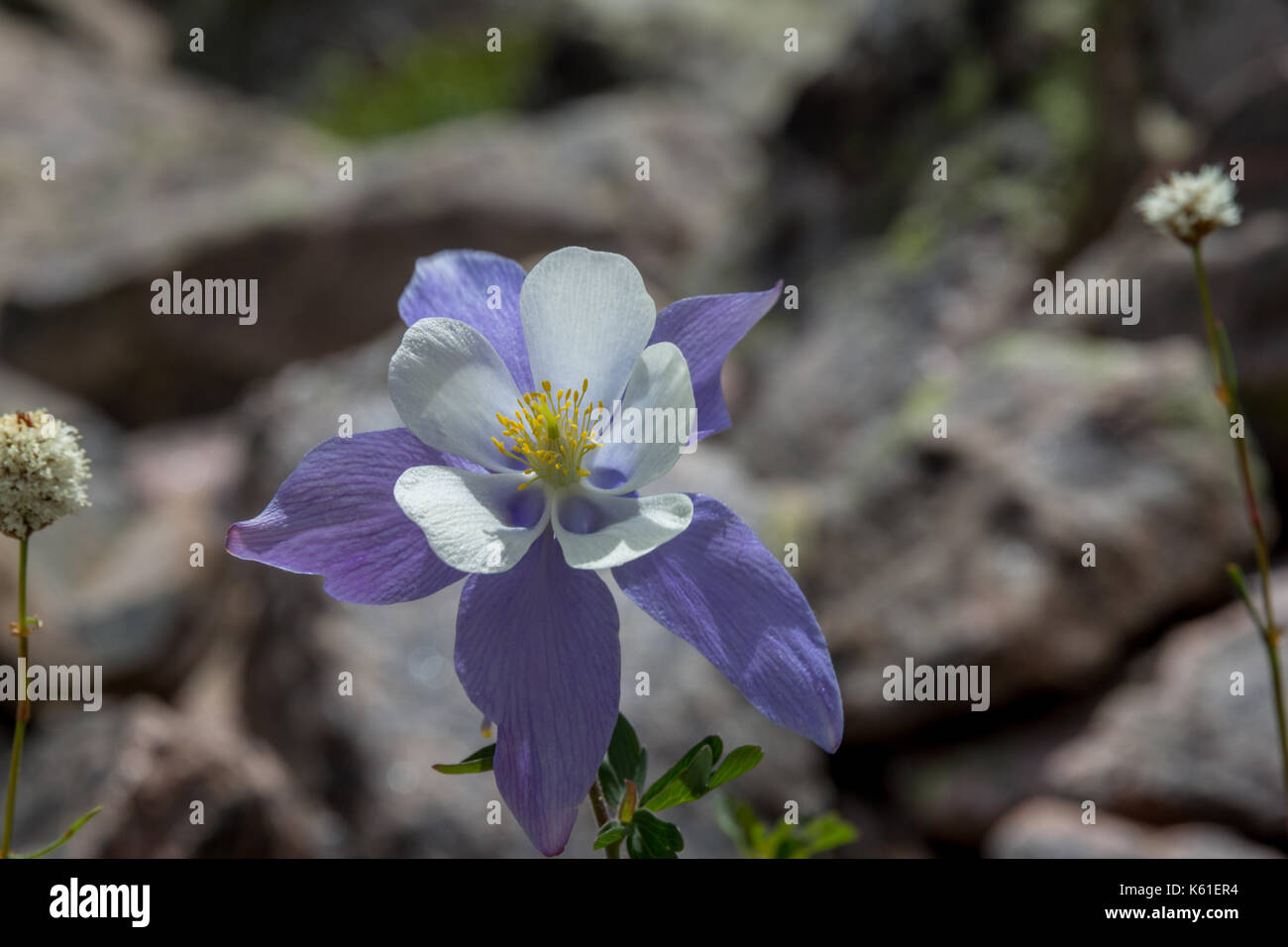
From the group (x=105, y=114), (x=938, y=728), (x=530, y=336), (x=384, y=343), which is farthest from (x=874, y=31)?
(x=105, y=114)

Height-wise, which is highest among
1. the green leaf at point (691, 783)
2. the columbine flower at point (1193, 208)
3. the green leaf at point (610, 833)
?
the columbine flower at point (1193, 208)

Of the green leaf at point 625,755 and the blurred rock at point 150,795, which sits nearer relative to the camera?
the green leaf at point 625,755

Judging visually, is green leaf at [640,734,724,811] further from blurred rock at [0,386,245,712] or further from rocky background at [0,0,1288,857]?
blurred rock at [0,386,245,712]

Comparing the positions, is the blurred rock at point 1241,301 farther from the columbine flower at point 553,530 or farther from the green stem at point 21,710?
the green stem at point 21,710

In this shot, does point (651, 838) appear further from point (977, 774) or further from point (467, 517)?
point (977, 774)

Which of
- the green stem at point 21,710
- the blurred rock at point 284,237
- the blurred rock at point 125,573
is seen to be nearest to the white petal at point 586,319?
the green stem at point 21,710

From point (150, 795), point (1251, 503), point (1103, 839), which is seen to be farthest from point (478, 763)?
point (1103, 839)
